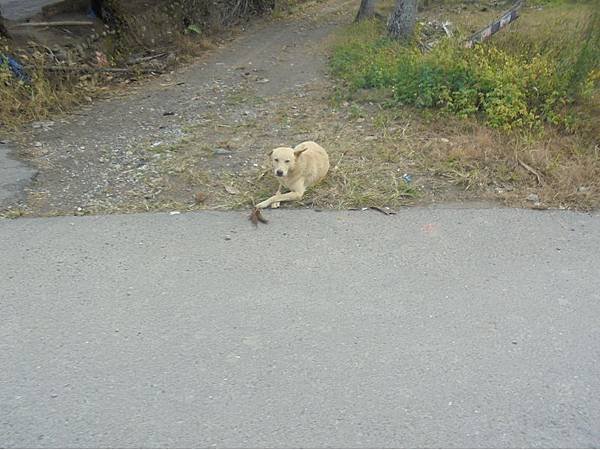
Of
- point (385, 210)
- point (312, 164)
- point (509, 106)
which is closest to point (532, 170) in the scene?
point (509, 106)

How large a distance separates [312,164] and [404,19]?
5902 mm

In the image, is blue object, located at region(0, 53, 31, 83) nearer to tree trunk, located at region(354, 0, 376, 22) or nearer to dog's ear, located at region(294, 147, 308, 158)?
dog's ear, located at region(294, 147, 308, 158)

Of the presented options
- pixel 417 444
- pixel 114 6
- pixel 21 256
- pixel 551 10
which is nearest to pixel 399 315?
pixel 417 444

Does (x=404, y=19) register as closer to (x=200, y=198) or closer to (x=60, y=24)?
(x=60, y=24)

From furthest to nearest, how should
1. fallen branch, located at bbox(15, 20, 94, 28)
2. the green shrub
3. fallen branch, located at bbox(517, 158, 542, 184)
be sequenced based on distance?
1. fallen branch, located at bbox(15, 20, 94, 28)
2. the green shrub
3. fallen branch, located at bbox(517, 158, 542, 184)

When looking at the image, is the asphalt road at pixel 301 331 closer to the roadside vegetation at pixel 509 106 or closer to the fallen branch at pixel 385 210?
the fallen branch at pixel 385 210

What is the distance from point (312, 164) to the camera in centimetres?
438

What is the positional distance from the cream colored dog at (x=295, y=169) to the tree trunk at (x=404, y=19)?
5.53 meters

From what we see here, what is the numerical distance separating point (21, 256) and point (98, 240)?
54 cm

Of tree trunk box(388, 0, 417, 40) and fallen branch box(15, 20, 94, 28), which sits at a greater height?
fallen branch box(15, 20, 94, 28)

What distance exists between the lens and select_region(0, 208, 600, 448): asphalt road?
2.27 metres

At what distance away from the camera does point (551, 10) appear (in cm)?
1054

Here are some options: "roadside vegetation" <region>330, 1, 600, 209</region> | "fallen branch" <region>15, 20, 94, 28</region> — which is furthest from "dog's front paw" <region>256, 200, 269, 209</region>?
"fallen branch" <region>15, 20, 94, 28</region>

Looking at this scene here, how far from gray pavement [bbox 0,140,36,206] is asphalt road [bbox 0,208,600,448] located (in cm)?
59
